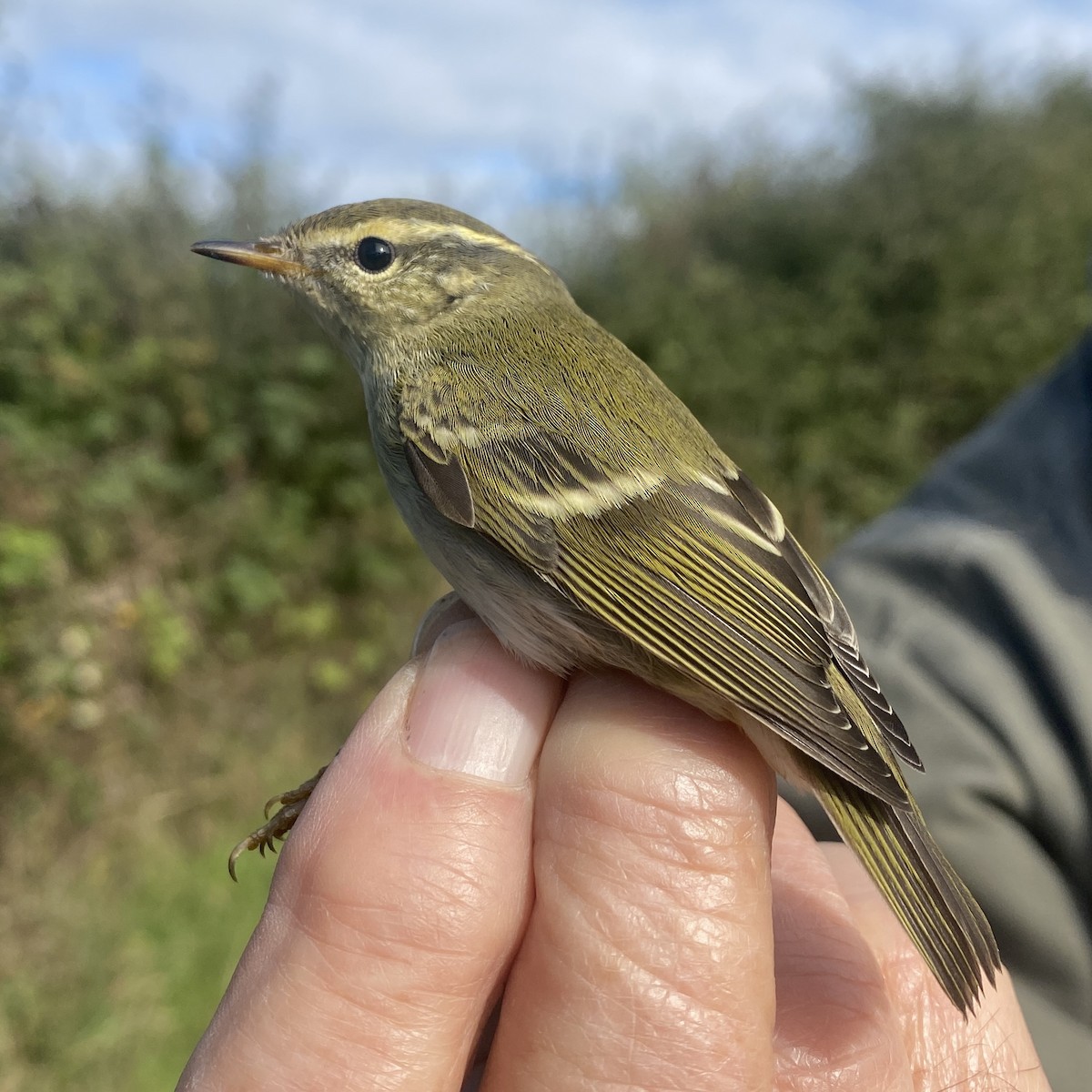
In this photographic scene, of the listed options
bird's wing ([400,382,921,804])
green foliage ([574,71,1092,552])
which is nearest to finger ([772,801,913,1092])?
bird's wing ([400,382,921,804])

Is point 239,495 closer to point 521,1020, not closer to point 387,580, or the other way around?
point 387,580

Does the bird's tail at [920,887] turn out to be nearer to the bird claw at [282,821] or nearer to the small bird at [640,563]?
the small bird at [640,563]

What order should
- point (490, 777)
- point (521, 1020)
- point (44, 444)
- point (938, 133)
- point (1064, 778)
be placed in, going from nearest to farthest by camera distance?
point (521, 1020) < point (490, 777) < point (1064, 778) < point (44, 444) < point (938, 133)

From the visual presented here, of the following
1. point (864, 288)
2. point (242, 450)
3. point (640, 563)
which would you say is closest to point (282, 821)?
point (640, 563)

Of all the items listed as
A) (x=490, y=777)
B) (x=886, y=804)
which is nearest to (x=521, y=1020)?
(x=490, y=777)

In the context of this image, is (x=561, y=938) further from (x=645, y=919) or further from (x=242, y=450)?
(x=242, y=450)

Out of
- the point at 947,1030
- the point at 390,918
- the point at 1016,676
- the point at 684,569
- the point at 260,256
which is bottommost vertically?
the point at 947,1030

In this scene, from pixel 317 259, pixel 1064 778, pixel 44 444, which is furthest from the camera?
pixel 44 444

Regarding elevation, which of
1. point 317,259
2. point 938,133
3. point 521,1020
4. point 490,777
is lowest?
point 521,1020
